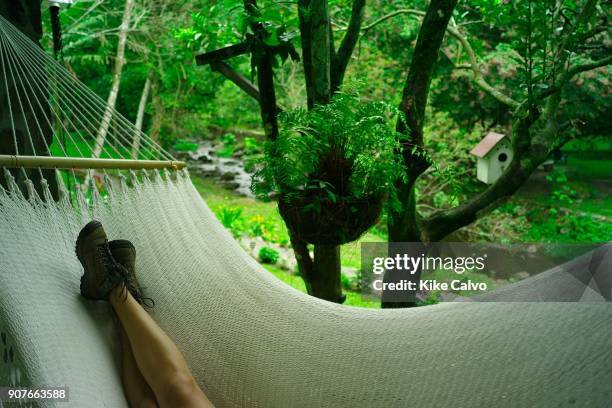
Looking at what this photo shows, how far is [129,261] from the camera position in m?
1.32

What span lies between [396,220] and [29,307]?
4.60 feet

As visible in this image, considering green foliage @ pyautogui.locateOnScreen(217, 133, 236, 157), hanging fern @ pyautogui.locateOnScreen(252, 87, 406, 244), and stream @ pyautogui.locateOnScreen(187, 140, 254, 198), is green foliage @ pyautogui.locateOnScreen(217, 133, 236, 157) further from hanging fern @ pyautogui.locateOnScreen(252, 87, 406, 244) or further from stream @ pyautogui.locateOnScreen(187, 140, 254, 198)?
hanging fern @ pyautogui.locateOnScreen(252, 87, 406, 244)

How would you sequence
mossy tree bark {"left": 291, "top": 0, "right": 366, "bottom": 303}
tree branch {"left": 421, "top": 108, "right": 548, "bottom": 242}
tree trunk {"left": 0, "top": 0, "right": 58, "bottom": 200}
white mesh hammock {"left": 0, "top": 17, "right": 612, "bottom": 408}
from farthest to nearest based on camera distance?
tree branch {"left": 421, "top": 108, "right": 548, "bottom": 242} → mossy tree bark {"left": 291, "top": 0, "right": 366, "bottom": 303} → tree trunk {"left": 0, "top": 0, "right": 58, "bottom": 200} → white mesh hammock {"left": 0, "top": 17, "right": 612, "bottom": 408}

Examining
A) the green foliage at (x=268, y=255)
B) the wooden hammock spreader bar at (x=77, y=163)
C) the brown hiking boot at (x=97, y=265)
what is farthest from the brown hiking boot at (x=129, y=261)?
the green foliage at (x=268, y=255)

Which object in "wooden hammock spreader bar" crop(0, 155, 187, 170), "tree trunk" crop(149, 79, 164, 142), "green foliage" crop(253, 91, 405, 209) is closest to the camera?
"wooden hammock spreader bar" crop(0, 155, 187, 170)

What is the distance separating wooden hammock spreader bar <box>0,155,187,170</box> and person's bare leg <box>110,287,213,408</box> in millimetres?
310

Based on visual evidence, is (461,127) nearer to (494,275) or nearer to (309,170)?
(494,275)

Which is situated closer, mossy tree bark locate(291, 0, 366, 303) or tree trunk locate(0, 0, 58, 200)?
tree trunk locate(0, 0, 58, 200)

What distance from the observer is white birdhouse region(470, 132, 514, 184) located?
257 cm

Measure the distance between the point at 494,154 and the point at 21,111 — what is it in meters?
2.00

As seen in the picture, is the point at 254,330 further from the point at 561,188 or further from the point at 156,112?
the point at 156,112

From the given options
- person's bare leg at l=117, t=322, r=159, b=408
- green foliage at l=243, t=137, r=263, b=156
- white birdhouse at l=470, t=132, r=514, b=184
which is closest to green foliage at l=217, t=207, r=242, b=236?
green foliage at l=243, t=137, r=263, b=156

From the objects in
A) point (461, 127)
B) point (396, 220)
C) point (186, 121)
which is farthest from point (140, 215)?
point (186, 121)

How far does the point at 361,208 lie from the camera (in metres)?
1.52
